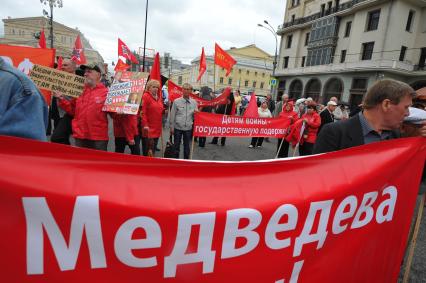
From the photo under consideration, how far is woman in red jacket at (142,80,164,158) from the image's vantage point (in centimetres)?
568

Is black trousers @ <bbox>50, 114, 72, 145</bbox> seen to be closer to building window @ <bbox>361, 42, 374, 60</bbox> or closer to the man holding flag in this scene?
the man holding flag

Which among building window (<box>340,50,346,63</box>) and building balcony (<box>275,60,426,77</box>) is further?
building window (<box>340,50,346,63</box>)

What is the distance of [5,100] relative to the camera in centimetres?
154

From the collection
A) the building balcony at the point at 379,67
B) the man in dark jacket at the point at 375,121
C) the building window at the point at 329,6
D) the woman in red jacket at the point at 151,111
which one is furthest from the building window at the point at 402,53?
the man in dark jacket at the point at 375,121

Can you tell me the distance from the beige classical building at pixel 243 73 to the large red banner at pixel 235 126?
7112 cm

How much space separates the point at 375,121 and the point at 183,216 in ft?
5.39

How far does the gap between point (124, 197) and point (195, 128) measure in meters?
5.47

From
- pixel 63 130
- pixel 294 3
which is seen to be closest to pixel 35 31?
pixel 294 3

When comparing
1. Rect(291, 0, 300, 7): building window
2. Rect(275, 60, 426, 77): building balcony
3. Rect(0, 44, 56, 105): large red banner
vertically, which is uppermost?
Rect(291, 0, 300, 7): building window

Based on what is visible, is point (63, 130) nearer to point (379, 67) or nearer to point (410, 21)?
point (379, 67)

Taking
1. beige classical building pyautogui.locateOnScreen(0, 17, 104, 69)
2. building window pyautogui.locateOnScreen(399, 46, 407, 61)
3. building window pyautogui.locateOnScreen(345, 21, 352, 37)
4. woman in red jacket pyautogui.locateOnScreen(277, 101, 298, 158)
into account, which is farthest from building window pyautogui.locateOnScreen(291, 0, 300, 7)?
beige classical building pyautogui.locateOnScreen(0, 17, 104, 69)

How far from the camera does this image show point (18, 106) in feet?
5.10

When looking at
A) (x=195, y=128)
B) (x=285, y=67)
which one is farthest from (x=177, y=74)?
(x=195, y=128)

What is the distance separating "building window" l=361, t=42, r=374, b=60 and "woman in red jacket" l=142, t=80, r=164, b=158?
32.2 metres
